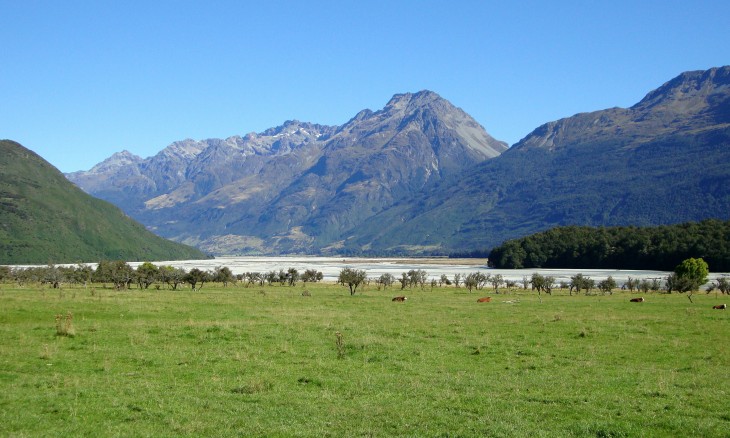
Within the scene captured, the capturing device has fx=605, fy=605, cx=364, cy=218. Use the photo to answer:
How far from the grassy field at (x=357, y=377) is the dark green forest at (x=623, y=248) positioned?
11802cm

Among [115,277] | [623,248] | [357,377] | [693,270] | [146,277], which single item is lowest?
[357,377]

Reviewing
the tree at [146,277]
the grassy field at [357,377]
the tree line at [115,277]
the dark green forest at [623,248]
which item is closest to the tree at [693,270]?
the dark green forest at [623,248]

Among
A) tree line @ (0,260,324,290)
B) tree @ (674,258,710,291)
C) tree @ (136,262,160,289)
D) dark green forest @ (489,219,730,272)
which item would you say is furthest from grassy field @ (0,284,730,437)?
dark green forest @ (489,219,730,272)

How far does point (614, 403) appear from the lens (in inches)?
666

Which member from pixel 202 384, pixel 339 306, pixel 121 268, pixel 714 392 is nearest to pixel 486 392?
pixel 714 392

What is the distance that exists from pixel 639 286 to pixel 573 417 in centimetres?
8110

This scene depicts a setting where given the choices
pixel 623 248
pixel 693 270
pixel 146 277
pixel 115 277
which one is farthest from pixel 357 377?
pixel 623 248

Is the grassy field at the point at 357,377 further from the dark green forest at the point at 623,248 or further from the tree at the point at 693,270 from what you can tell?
the dark green forest at the point at 623,248

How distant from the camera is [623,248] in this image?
542 feet

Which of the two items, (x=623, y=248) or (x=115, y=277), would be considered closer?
(x=115, y=277)

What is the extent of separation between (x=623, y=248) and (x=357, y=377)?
6337 inches

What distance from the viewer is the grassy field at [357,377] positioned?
14742 mm

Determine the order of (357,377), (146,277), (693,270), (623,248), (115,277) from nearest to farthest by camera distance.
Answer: (357,377) < (115,277) < (146,277) < (693,270) < (623,248)

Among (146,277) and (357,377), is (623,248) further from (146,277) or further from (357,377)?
(357,377)
